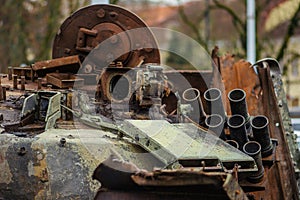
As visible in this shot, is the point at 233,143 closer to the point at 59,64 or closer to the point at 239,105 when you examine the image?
the point at 239,105

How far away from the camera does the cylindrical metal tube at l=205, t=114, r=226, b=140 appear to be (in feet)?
23.2

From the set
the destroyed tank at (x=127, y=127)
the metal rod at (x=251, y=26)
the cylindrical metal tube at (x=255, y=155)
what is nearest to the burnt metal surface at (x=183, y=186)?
the destroyed tank at (x=127, y=127)

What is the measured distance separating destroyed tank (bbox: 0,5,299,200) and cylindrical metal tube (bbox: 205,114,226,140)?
0.01 m

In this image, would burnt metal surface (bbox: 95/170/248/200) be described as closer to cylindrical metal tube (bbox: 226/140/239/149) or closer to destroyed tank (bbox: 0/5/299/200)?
destroyed tank (bbox: 0/5/299/200)

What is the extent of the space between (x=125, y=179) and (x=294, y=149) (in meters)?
4.31

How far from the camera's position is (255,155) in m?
6.45

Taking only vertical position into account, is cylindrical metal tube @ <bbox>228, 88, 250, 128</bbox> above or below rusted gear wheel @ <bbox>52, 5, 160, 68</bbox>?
below

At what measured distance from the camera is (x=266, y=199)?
7465 millimetres

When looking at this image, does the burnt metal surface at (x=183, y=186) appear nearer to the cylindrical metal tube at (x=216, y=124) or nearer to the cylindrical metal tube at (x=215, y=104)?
the cylindrical metal tube at (x=216, y=124)

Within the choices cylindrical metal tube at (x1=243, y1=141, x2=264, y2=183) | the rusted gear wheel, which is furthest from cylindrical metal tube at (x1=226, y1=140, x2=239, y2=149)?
the rusted gear wheel

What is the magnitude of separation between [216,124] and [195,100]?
0.61 metres

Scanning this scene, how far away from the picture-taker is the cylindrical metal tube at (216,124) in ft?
23.2

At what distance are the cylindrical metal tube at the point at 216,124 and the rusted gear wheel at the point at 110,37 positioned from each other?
0.90 meters

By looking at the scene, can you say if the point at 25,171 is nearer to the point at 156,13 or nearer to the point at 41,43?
the point at 41,43
